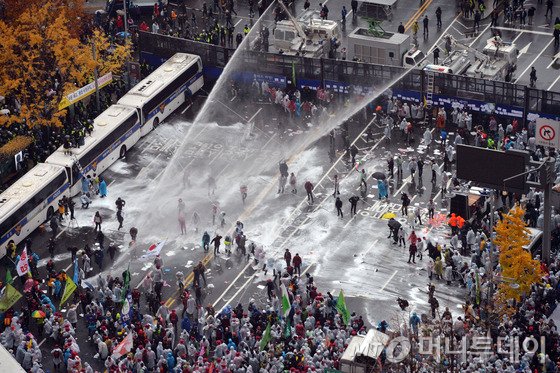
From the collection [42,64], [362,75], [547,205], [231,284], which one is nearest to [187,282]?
[231,284]

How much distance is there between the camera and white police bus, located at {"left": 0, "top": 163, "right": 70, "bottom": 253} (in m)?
81.6

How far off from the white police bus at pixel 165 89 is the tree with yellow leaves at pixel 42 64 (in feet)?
9.52

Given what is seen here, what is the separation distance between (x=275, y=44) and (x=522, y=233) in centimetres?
3224

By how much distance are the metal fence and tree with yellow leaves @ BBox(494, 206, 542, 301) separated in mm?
17906

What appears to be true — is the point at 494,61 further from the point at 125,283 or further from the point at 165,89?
the point at 125,283

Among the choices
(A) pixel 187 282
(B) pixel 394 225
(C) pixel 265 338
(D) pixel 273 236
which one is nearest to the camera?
(C) pixel 265 338

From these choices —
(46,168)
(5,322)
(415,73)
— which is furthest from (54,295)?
(415,73)

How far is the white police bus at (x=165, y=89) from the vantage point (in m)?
93.4

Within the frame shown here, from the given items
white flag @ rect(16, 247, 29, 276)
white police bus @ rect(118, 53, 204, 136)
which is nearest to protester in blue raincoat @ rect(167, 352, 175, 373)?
white flag @ rect(16, 247, 29, 276)

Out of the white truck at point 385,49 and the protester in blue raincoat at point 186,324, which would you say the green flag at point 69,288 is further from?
the white truck at point 385,49

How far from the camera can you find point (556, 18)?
98.7m

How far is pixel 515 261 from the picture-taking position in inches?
2827

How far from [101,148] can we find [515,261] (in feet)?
93.2

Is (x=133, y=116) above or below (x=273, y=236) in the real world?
above
